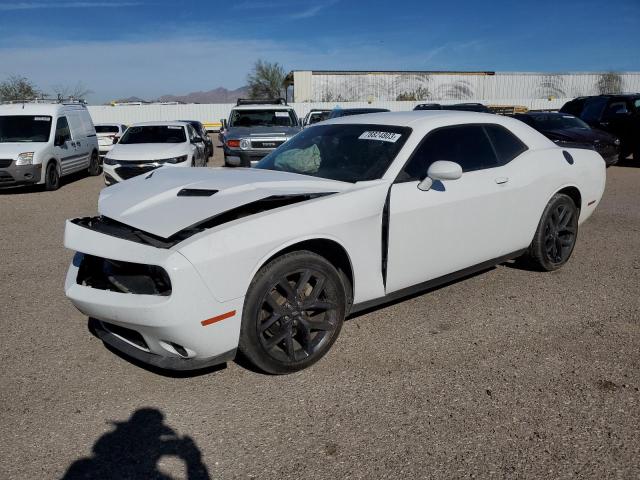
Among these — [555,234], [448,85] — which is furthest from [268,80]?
[555,234]

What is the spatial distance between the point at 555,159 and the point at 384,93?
2187 inches

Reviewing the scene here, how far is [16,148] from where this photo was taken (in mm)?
10875

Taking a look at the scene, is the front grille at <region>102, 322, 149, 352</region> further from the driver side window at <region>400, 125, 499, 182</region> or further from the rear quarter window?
the rear quarter window

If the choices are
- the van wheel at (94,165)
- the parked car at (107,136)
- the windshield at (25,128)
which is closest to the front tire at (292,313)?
the windshield at (25,128)

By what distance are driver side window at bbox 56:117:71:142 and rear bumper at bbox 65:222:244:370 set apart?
34.1 feet

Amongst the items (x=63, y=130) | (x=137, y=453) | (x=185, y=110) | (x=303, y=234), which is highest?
(x=185, y=110)

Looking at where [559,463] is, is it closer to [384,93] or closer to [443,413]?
[443,413]

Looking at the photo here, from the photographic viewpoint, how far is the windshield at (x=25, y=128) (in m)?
11.6

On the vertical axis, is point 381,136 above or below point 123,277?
above

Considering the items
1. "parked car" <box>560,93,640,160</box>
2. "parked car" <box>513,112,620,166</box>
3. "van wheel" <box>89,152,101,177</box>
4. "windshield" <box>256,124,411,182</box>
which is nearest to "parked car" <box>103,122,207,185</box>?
"van wheel" <box>89,152,101,177</box>

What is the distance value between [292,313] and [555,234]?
3052mm

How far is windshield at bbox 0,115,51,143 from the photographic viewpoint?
11570 millimetres

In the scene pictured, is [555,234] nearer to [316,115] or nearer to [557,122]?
[557,122]

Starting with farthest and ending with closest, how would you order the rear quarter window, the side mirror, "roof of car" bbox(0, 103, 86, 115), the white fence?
the white fence
"roof of car" bbox(0, 103, 86, 115)
the rear quarter window
the side mirror
